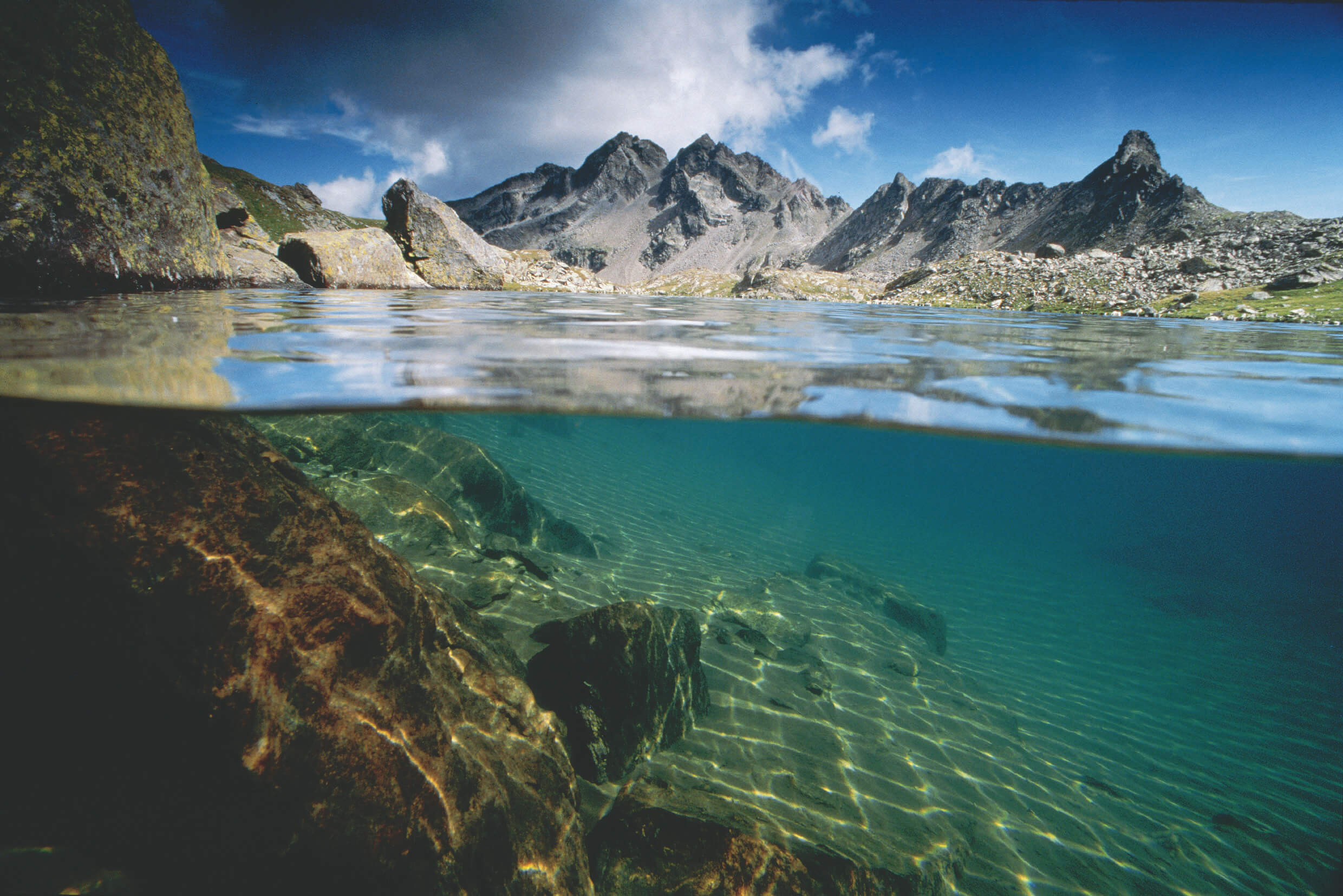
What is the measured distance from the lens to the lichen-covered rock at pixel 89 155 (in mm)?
5004

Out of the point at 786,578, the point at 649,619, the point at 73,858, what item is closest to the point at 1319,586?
the point at 786,578

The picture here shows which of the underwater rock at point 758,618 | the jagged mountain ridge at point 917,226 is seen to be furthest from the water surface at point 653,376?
the jagged mountain ridge at point 917,226

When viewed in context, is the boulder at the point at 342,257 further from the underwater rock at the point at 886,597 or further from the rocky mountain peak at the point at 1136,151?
the rocky mountain peak at the point at 1136,151

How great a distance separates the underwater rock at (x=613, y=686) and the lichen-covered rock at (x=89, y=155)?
719 cm

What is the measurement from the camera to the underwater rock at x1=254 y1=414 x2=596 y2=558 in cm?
989

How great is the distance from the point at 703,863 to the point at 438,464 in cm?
1002

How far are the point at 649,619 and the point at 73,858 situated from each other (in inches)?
177

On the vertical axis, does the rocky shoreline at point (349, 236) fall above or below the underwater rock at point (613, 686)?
above

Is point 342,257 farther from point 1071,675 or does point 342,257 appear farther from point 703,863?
point 1071,675

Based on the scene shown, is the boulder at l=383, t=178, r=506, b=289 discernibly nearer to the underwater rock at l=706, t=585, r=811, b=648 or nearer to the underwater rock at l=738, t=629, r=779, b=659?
the underwater rock at l=706, t=585, r=811, b=648

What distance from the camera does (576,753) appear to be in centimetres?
497

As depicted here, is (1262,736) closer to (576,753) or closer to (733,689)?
(733,689)

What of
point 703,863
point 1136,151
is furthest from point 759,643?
point 1136,151

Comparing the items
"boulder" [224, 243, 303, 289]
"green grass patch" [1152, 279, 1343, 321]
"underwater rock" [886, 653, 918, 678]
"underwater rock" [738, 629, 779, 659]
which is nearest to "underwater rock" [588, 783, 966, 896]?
"underwater rock" [738, 629, 779, 659]
